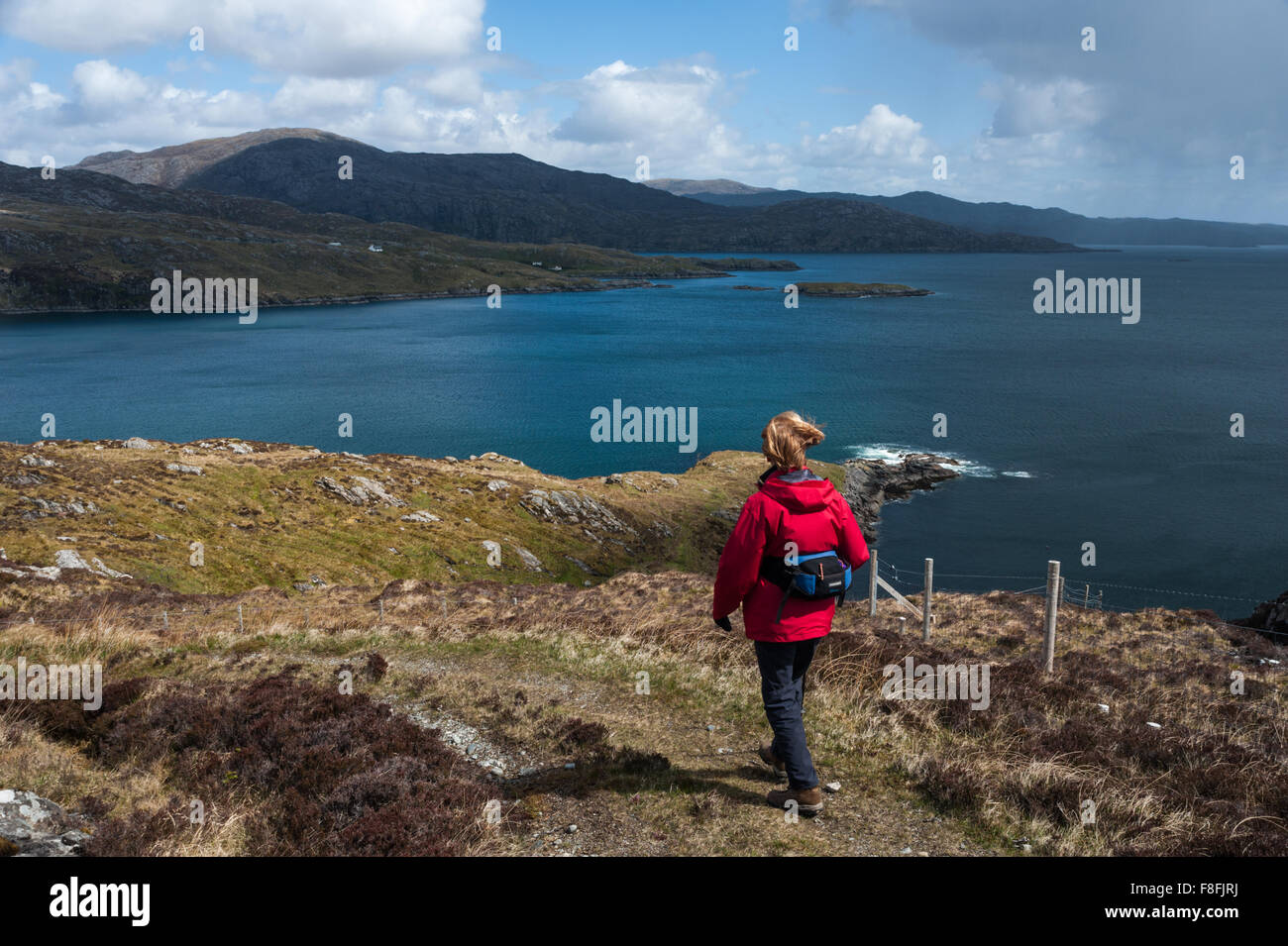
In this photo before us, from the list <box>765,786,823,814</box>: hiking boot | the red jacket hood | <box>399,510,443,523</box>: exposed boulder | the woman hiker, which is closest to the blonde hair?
the woman hiker

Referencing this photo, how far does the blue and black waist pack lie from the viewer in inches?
270

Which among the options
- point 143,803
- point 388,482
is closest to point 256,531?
point 388,482

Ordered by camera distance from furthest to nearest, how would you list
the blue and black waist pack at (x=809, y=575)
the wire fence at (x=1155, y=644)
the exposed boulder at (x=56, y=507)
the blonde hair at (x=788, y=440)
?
the exposed boulder at (x=56, y=507) < the wire fence at (x=1155, y=644) < the blonde hair at (x=788, y=440) < the blue and black waist pack at (x=809, y=575)

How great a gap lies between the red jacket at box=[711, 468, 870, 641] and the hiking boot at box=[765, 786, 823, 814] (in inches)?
66.6

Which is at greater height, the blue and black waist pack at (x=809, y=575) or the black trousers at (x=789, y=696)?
the blue and black waist pack at (x=809, y=575)

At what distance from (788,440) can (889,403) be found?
10863 cm

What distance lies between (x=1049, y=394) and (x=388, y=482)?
9707 centimetres

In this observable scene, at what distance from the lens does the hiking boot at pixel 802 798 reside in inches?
301

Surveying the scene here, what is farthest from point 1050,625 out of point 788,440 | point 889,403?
point 889,403

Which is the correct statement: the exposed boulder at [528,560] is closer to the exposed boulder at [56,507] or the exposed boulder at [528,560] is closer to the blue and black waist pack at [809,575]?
the exposed boulder at [56,507]

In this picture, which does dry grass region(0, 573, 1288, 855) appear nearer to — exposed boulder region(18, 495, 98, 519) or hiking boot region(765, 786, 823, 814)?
hiking boot region(765, 786, 823, 814)

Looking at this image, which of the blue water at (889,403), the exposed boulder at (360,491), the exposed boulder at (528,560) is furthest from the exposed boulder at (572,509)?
the blue water at (889,403)
